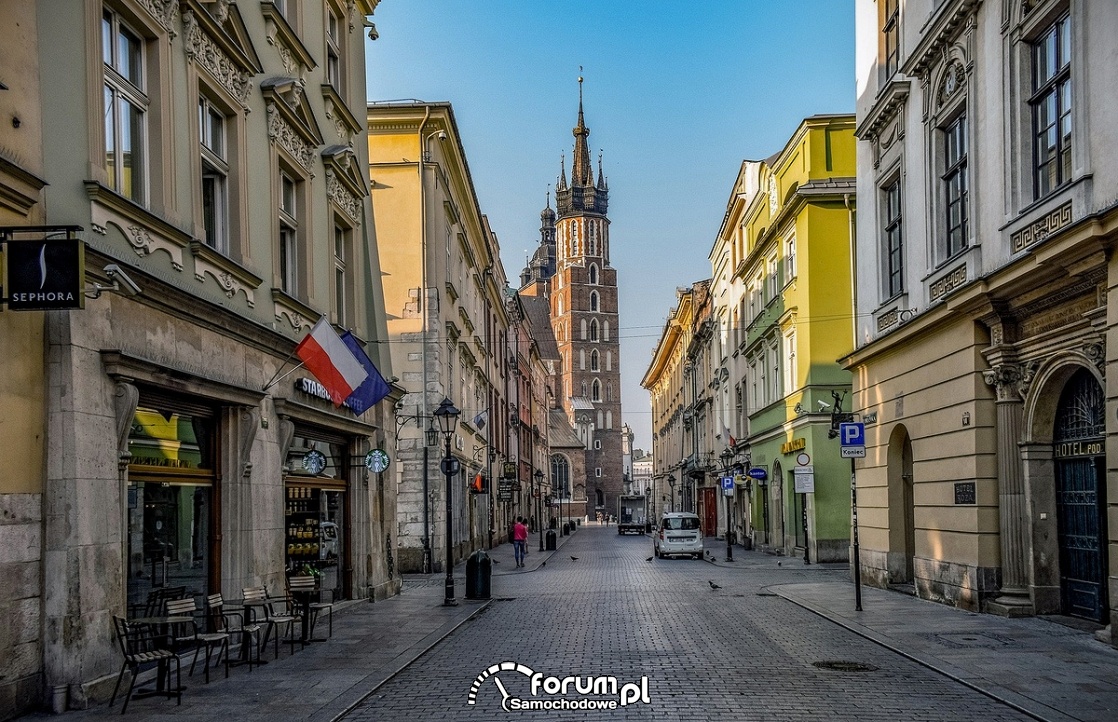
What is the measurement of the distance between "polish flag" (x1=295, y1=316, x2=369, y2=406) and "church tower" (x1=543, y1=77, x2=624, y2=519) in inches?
4758

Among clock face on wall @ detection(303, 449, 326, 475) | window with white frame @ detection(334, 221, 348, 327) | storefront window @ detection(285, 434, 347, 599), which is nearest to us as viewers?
storefront window @ detection(285, 434, 347, 599)

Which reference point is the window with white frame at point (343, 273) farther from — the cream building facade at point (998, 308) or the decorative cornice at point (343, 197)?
the cream building facade at point (998, 308)

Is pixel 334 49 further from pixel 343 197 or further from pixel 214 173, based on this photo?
pixel 214 173

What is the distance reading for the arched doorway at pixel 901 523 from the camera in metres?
22.0

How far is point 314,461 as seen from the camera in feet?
61.5

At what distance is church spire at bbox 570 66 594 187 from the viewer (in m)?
148

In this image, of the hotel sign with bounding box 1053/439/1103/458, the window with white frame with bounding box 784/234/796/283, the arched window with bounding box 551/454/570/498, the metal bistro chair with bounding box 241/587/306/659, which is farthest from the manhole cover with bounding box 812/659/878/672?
the arched window with bounding box 551/454/570/498

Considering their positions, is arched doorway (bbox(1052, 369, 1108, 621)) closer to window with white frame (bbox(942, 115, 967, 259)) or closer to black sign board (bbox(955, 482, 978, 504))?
black sign board (bbox(955, 482, 978, 504))

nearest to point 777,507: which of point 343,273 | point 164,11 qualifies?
point 343,273

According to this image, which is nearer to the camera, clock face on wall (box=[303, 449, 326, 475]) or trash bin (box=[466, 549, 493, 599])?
clock face on wall (box=[303, 449, 326, 475])

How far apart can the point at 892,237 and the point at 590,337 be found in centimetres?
11857

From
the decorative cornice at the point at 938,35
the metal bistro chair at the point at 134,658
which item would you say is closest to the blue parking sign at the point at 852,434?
the decorative cornice at the point at 938,35

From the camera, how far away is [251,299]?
50.6 feet

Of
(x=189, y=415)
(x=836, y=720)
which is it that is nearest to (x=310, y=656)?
(x=189, y=415)
